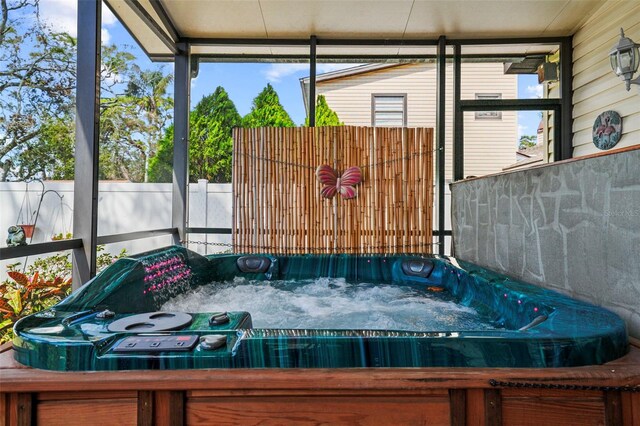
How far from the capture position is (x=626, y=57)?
270cm

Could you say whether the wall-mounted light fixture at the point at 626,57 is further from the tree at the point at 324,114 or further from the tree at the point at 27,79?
the tree at the point at 27,79

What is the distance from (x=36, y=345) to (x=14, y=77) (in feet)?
10.7

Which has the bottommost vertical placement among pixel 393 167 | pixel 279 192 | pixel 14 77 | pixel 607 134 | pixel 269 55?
pixel 279 192

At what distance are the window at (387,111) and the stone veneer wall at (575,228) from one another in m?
2.69

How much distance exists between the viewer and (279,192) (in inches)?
145

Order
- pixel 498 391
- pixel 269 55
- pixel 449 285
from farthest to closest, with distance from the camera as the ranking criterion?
pixel 269 55 → pixel 449 285 → pixel 498 391

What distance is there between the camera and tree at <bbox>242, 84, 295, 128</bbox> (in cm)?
547

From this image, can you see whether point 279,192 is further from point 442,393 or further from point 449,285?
point 442,393

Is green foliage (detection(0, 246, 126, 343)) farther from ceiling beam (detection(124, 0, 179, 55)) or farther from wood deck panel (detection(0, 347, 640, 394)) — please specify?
ceiling beam (detection(124, 0, 179, 55))

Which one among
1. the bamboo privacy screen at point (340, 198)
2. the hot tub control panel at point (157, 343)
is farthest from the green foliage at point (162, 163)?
the hot tub control panel at point (157, 343)

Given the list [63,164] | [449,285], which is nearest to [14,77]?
[63,164]

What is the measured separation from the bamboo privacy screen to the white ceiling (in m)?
0.99

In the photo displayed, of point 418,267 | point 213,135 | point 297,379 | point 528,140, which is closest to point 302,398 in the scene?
point 297,379

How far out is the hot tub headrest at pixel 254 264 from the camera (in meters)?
2.95
